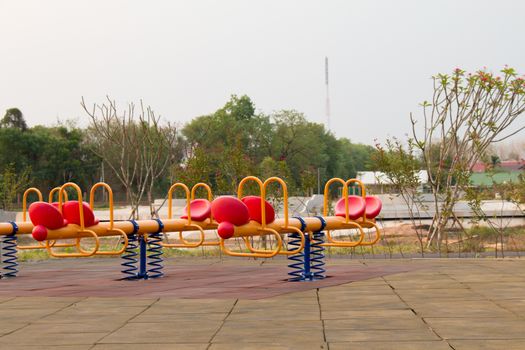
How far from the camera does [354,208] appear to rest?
13844mm

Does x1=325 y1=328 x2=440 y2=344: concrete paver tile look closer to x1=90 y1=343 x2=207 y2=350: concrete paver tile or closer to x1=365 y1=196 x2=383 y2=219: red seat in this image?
x1=90 y1=343 x2=207 y2=350: concrete paver tile

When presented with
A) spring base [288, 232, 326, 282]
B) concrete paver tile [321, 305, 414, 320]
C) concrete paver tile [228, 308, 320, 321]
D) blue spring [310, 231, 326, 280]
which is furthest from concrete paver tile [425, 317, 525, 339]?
blue spring [310, 231, 326, 280]

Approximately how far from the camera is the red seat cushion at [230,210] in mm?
11875

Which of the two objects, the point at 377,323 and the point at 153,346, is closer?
the point at 153,346

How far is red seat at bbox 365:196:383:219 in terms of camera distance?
13938 mm

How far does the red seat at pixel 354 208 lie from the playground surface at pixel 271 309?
0.94m

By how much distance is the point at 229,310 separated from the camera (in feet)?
30.3

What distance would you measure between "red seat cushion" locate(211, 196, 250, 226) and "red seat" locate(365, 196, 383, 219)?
2.81m

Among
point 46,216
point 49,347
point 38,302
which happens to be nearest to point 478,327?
point 49,347

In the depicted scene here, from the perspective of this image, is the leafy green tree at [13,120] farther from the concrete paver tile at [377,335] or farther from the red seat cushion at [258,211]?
the concrete paver tile at [377,335]

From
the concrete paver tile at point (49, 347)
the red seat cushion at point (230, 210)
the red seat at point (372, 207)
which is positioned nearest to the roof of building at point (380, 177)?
the red seat at point (372, 207)

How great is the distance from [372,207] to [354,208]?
0.42 meters

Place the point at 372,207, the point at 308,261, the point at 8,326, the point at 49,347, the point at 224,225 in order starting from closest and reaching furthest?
the point at 49,347 < the point at 8,326 < the point at 224,225 < the point at 308,261 < the point at 372,207

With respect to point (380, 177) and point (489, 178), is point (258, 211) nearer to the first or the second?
point (380, 177)
